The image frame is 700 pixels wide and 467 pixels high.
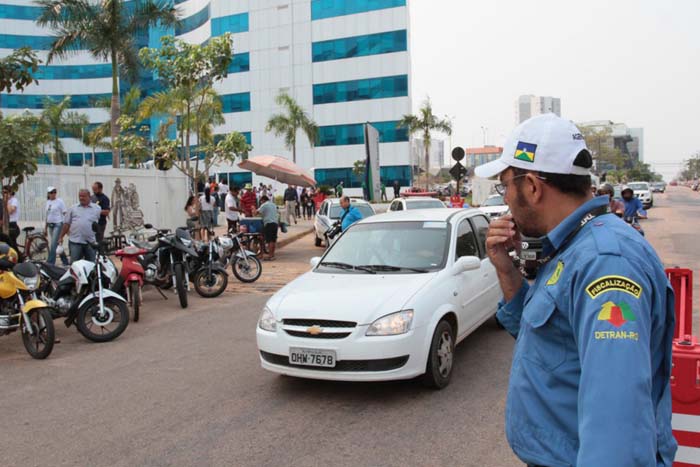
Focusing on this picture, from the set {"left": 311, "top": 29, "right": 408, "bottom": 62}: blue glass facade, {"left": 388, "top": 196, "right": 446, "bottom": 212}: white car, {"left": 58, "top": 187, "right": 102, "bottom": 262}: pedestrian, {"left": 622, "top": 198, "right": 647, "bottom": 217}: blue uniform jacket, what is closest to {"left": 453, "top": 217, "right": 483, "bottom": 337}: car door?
{"left": 58, "top": 187, "right": 102, "bottom": 262}: pedestrian

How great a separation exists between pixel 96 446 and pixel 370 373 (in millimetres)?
2141

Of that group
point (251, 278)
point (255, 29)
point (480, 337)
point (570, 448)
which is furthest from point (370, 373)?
point (255, 29)

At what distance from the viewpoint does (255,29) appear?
181 ft

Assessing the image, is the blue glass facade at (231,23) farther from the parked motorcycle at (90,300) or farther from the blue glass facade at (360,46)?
the parked motorcycle at (90,300)

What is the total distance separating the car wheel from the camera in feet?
16.7

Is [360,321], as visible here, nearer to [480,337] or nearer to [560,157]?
[480,337]

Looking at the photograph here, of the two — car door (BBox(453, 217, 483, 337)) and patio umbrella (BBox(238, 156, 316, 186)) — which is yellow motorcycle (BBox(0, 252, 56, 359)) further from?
patio umbrella (BBox(238, 156, 316, 186))

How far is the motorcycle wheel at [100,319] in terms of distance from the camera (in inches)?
291

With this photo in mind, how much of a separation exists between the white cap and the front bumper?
3.33m

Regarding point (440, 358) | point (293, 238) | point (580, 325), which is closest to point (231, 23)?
point (293, 238)

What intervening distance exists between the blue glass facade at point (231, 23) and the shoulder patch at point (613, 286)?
191 feet

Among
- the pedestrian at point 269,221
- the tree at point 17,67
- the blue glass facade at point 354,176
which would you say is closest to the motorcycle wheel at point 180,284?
the tree at point 17,67

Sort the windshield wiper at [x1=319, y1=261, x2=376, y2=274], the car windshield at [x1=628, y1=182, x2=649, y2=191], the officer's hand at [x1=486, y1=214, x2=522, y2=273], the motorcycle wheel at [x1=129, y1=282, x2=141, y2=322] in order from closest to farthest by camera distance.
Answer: the officer's hand at [x1=486, y1=214, x2=522, y2=273] < the windshield wiper at [x1=319, y1=261, x2=376, y2=274] < the motorcycle wheel at [x1=129, y1=282, x2=141, y2=322] < the car windshield at [x1=628, y1=182, x2=649, y2=191]

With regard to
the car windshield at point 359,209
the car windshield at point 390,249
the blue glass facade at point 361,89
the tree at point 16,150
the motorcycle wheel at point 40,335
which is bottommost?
the motorcycle wheel at point 40,335
